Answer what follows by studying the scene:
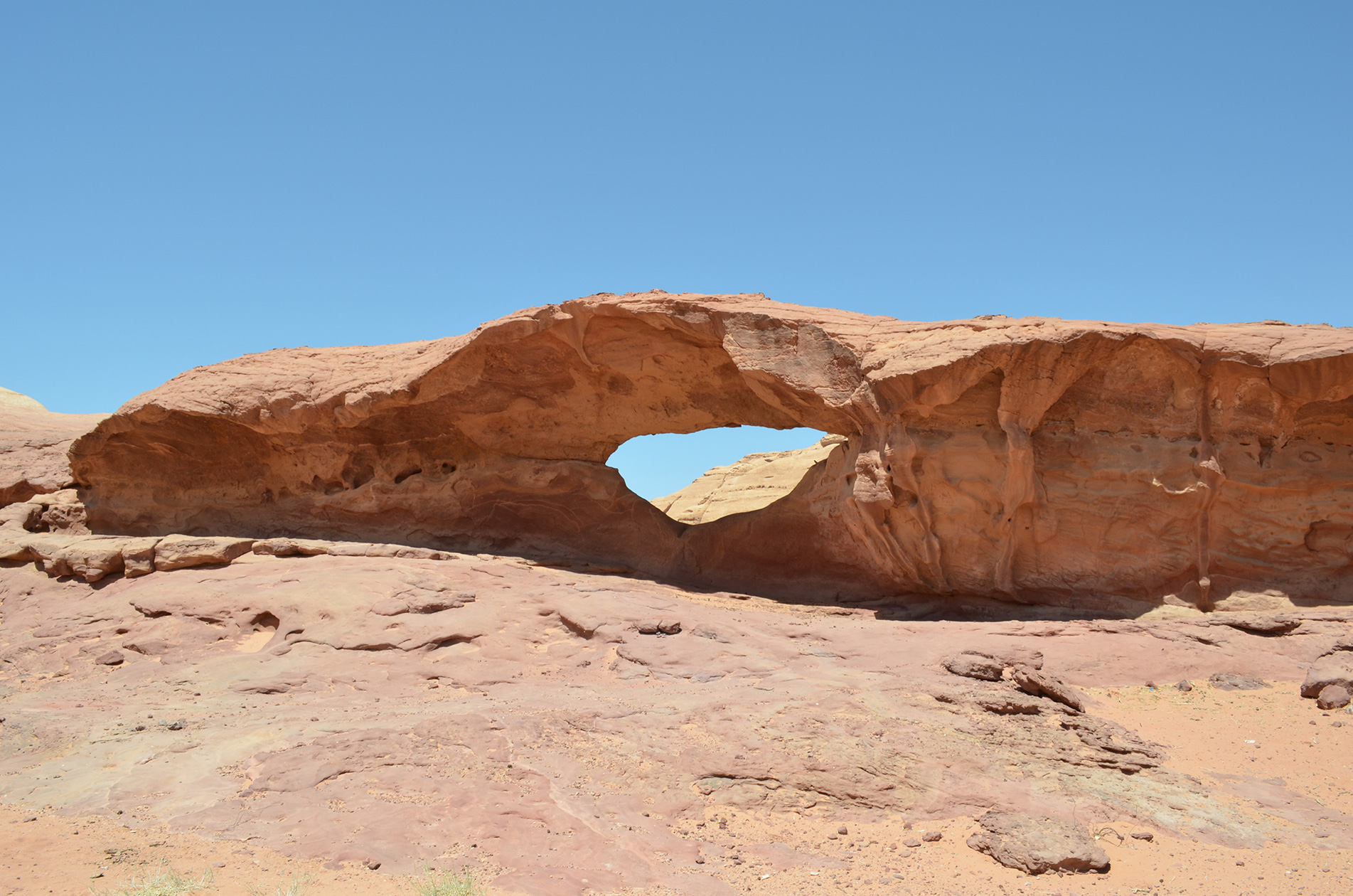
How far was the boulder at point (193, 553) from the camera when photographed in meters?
9.55

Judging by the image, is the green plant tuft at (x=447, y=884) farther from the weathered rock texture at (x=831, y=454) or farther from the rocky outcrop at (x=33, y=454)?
the rocky outcrop at (x=33, y=454)

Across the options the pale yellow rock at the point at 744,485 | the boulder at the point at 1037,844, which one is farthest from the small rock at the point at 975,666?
the pale yellow rock at the point at 744,485

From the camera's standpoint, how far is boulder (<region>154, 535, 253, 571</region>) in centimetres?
955

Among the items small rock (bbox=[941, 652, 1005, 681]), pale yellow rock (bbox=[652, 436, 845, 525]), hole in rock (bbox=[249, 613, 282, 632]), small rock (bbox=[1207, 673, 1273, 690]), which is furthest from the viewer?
pale yellow rock (bbox=[652, 436, 845, 525])

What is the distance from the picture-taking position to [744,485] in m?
18.2

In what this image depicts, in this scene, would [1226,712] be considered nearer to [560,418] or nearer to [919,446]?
[919,446]

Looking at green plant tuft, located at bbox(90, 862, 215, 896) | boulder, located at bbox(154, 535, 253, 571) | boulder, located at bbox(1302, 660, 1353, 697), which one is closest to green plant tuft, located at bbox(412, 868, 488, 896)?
green plant tuft, located at bbox(90, 862, 215, 896)

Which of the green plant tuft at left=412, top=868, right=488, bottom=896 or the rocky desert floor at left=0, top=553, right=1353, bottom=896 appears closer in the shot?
the green plant tuft at left=412, top=868, right=488, bottom=896

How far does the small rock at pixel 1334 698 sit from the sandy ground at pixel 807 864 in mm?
1224

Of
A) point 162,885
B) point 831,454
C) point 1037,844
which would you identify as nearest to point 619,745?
point 1037,844

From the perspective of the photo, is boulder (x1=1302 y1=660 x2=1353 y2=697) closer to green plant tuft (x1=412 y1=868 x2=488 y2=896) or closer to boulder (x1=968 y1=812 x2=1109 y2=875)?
boulder (x1=968 y1=812 x2=1109 y2=875)

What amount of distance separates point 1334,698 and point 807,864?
14.5 feet

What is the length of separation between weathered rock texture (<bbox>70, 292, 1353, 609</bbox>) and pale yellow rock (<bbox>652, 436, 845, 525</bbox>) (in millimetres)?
3964

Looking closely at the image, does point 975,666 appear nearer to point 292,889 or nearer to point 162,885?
point 292,889
